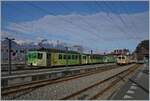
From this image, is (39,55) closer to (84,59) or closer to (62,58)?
(62,58)

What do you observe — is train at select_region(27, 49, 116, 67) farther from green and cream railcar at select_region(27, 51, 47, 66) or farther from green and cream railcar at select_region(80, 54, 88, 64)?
green and cream railcar at select_region(80, 54, 88, 64)

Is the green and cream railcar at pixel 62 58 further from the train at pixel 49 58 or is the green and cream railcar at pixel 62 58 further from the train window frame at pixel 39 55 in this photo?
the train window frame at pixel 39 55

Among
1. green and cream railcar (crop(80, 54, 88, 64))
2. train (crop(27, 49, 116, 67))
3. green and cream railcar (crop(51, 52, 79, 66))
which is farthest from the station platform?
green and cream railcar (crop(80, 54, 88, 64))

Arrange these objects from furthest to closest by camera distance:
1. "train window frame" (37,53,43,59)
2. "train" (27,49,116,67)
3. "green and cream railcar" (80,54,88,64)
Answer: "green and cream railcar" (80,54,88,64) → "train" (27,49,116,67) → "train window frame" (37,53,43,59)

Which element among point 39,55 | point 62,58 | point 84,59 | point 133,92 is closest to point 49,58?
point 39,55

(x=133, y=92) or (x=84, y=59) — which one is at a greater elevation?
(x=84, y=59)

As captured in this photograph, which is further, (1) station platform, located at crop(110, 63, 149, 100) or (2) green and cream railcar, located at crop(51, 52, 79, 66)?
(2) green and cream railcar, located at crop(51, 52, 79, 66)

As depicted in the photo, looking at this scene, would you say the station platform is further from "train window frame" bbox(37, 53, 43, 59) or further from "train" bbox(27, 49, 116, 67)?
"train" bbox(27, 49, 116, 67)

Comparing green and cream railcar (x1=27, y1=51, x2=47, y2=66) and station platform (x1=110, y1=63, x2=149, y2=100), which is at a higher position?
green and cream railcar (x1=27, y1=51, x2=47, y2=66)

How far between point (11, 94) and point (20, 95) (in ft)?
1.56

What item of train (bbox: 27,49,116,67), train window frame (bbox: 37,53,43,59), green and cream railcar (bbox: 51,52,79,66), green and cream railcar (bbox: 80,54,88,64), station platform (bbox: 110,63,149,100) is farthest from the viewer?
green and cream railcar (bbox: 80,54,88,64)

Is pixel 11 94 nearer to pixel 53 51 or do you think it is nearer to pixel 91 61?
pixel 53 51

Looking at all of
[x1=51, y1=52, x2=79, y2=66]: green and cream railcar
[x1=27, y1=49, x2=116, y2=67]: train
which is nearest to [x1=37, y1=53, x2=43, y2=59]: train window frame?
[x1=27, y1=49, x2=116, y2=67]: train

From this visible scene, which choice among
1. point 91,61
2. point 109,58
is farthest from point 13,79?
point 109,58
